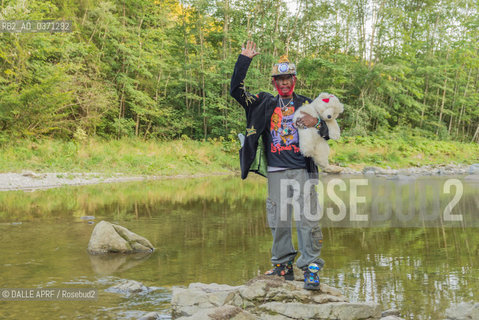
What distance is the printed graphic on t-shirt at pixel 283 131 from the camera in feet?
12.8

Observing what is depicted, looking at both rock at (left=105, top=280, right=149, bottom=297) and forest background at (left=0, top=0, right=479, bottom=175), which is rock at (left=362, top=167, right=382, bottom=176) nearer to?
forest background at (left=0, top=0, right=479, bottom=175)

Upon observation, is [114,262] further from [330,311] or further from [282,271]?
[330,311]

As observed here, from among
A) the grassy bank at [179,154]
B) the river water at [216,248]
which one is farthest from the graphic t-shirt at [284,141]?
the grassy bank at [179,154]

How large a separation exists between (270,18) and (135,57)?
8954 mm

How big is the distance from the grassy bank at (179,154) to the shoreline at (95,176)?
49cm

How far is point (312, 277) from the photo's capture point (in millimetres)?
3695

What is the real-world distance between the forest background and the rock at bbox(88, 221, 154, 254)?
484 inches

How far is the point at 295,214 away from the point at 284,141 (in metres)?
0.68

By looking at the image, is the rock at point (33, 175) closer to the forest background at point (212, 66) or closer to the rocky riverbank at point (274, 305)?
the forest background at point (212, 66)

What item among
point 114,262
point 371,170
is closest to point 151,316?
point 114,262

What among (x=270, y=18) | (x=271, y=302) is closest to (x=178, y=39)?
(x=270, y=18)

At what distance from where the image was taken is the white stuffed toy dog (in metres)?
3.75

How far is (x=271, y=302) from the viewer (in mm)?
3588

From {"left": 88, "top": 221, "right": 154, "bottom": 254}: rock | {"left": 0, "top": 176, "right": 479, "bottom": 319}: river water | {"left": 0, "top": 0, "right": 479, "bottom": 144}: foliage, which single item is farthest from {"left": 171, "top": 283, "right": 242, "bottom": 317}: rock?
{"left": 0, "top": 0, "right": 479, "bottom": 144}: foliage
